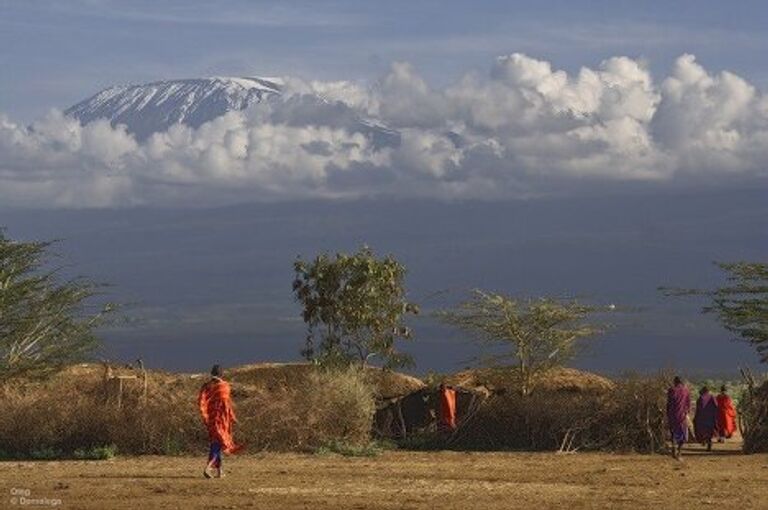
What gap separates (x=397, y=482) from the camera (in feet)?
84.9

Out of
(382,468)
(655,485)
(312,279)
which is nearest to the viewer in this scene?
(655,485)

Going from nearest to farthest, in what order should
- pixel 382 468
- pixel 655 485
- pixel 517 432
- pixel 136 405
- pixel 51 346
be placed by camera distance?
pixel 655 485 < pixel 382 468 < pixel 136 405 < pixel 517 432 < pixel 51 346

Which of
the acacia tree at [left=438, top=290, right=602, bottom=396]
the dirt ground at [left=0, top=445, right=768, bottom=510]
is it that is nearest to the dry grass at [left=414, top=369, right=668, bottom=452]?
the dirt ground at [left=0, top=445, right=768, bottom=510]

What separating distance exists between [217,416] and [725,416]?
15391mm

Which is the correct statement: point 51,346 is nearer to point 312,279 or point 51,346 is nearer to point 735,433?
point 312,279

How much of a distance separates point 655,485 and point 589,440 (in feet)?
30.6

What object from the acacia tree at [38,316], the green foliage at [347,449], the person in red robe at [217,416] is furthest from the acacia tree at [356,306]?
the person in red robe at [217,416]

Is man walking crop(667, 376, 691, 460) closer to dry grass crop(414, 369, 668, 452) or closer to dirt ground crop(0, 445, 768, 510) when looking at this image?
dirt ground crop(0, 445, 768, 510)

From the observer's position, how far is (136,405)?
33.2m

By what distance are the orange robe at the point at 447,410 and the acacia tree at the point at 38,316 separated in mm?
9438

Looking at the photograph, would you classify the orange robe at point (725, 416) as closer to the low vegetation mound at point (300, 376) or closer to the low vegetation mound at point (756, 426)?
the low vegetation mound at point (756, 426)

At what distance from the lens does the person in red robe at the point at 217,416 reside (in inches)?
1021

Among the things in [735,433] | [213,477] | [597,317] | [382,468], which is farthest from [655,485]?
[597,317]

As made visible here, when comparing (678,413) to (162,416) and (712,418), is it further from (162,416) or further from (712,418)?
(162,416)
